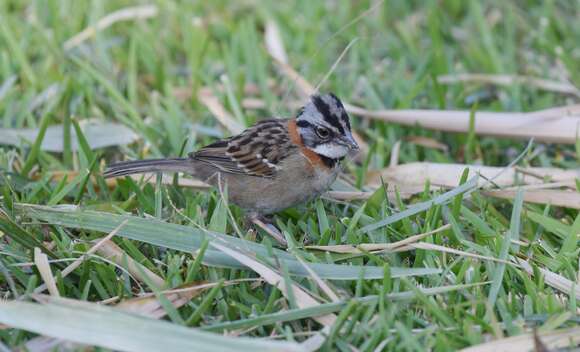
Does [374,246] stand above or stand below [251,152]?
below

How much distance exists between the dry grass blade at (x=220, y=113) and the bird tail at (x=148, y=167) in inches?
34.0

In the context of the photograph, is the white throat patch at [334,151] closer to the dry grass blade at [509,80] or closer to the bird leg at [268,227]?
the bird leg at [268,227]

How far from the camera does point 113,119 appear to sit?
609 cm

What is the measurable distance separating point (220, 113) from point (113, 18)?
1.86 metres

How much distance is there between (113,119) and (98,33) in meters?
1.14

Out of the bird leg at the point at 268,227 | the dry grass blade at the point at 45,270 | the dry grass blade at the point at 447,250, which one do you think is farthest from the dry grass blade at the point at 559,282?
the dry grass blade at the point at 45,270

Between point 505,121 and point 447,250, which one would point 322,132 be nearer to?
point 447,250

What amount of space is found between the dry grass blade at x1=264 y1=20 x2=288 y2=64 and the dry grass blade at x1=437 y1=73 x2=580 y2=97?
49.5 inches

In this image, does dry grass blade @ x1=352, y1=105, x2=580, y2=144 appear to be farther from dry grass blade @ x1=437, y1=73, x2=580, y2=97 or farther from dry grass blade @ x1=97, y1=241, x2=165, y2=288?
dry grass blade @ x1=97, y1=241, x2=165, y2=288

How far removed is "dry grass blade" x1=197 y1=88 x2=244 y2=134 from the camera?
5777 millimetres

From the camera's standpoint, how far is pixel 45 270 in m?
3.84

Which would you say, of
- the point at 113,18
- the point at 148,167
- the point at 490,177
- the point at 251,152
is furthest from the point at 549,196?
the point at 113,18

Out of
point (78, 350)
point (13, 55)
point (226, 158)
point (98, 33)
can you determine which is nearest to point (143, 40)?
point (98, 33)

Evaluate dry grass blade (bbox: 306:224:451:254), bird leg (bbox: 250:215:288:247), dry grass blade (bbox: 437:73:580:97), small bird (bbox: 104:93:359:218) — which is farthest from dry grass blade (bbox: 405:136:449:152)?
dry grass blade (bbox: 306:224:451:254)
